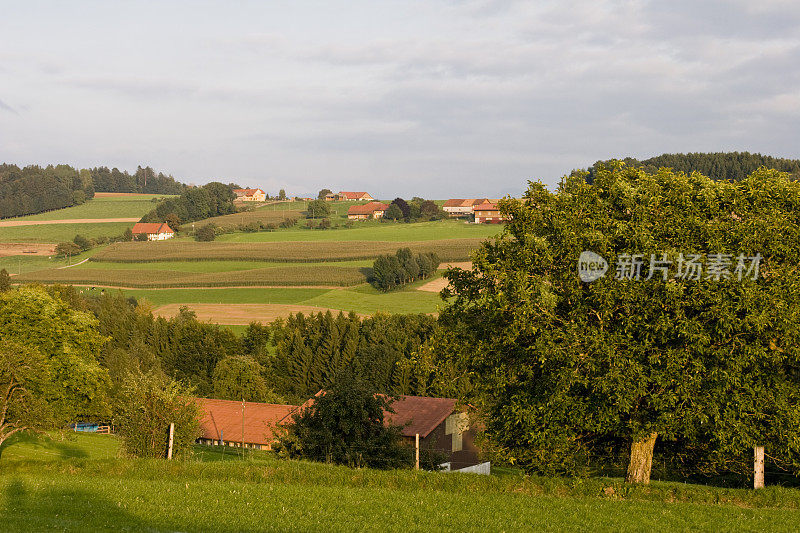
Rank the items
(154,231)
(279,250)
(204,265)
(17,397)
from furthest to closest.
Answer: (154,231) → (279,250) → (204,265) → (17,397)

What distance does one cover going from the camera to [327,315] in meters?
93.5

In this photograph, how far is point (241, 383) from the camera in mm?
76875

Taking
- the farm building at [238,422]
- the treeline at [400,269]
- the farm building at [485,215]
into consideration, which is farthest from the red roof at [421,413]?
the farm building at [485,215]

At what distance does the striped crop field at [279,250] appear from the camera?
14262cm

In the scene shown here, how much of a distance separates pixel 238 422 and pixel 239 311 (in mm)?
50709

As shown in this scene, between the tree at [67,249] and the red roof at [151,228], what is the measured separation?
2064cm

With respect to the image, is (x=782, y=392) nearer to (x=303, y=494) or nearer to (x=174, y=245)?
(x=303, y=494)

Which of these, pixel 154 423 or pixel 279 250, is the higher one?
pixel 154 423

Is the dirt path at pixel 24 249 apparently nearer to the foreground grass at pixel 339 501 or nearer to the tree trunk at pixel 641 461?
the foreground grass at pixel 339 501

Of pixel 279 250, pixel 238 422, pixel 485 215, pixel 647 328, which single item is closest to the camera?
pixel 647 328

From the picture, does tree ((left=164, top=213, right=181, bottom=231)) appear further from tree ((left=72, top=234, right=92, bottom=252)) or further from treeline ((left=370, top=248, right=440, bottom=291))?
treeline ((left=370, top=248, right=440, bottom=291))

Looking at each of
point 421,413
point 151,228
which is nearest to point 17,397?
point 421,413

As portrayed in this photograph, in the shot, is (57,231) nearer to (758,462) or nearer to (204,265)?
(204,265)

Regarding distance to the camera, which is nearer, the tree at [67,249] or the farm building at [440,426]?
the farm building at [440,426]
